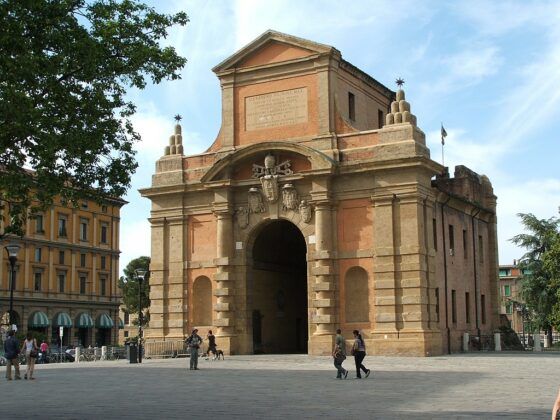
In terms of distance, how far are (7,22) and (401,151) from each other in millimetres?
26536

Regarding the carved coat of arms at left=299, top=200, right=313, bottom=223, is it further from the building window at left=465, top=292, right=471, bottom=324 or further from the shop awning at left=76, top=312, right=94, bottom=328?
the shop awning at left=76, top=312, right=94, bottom=328

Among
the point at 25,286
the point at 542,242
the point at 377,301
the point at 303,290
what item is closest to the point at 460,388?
the point at 377,301

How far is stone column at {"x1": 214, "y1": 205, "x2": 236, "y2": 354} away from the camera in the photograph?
42.1 m

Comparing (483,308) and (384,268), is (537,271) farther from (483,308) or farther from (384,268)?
(384,268)

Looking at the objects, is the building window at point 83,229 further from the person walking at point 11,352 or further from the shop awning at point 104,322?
the person walking at point 11,352

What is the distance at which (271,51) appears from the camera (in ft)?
143

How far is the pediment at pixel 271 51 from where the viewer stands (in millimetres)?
42125

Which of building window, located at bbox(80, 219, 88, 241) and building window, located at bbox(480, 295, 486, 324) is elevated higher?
building window, located at bbox(80, 219, 88, 241)

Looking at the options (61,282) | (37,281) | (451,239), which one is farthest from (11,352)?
(61,282)

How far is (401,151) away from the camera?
3891 cm

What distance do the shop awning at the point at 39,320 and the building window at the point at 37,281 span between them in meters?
2.48

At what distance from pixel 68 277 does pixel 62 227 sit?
5379mm

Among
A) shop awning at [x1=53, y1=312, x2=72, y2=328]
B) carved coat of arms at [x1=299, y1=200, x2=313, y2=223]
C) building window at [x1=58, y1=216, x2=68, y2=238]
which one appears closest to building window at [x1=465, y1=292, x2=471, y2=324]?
carved coat of arms at [x1=299, y1=200, x2=313, y2=223]

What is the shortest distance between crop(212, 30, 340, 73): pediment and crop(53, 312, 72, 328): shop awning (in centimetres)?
4725
